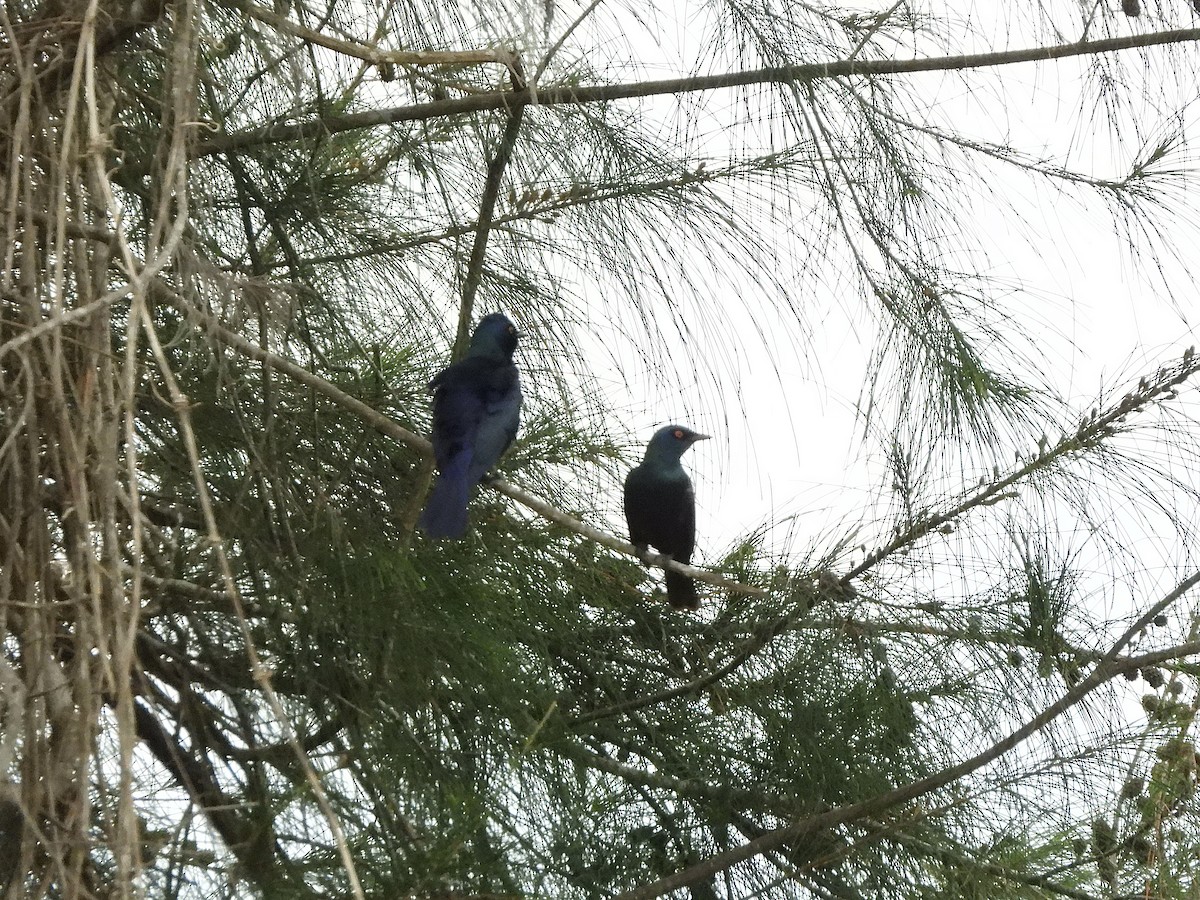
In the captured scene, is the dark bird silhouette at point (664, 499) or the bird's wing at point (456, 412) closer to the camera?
the bird's wing at point (456, 412)

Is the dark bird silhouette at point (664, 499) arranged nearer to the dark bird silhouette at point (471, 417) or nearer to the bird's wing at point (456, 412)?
the dark bird silhouette at point (471, 417)

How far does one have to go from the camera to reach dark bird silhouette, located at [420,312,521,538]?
1.89 meters

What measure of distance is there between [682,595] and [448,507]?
0.50 meters

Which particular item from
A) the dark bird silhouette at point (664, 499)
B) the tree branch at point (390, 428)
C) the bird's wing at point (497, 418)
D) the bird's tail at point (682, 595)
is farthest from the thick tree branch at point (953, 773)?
the dark bird silhouette at point (664, 499)

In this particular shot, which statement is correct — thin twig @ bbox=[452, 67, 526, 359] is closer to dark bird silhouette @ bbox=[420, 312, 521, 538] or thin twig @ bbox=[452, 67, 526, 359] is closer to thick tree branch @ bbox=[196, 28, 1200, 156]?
thick tree branch @ bbox=[196, 28, 1200, 156]

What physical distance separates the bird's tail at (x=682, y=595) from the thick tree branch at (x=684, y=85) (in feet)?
2.62

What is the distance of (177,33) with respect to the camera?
3.88ft

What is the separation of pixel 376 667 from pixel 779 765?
607 mm

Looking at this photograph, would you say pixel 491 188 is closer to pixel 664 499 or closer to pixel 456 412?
pixel 456 412

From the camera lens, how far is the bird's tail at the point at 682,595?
87.9 inches

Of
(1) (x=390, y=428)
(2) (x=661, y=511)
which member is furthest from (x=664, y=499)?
(1) (x=390, y=428)

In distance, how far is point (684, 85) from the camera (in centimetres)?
170

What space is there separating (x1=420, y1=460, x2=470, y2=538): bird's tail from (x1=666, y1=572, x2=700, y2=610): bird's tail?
18.1 inches

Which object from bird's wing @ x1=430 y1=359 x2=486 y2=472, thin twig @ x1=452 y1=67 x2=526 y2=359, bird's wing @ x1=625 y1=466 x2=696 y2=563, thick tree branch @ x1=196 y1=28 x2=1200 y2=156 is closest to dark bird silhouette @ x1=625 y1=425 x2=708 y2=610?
bird's wing @ x1=625 y1=466 x2=696 y2=563
